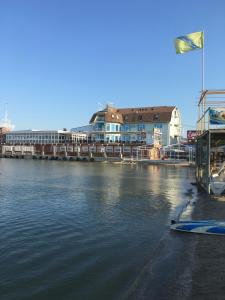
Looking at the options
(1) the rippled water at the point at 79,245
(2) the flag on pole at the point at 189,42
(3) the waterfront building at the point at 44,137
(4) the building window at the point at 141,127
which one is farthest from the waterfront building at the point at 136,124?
(1) the rippled water at the point at 79,245

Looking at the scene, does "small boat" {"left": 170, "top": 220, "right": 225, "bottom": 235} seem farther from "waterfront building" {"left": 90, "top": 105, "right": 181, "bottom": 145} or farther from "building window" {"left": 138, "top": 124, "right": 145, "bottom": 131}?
"building window" {"left": 138, "top": 124, "right": 145, "bottom": 131}

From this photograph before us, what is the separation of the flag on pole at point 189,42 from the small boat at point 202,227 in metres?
19.4

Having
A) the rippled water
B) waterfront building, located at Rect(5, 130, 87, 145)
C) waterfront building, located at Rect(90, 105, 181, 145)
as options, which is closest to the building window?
waterfront building, located at Rect(90, 105, 181, 145)

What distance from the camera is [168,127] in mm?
106438

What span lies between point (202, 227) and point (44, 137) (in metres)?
112

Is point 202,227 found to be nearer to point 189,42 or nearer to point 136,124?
point 189,42

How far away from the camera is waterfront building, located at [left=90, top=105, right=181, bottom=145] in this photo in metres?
107

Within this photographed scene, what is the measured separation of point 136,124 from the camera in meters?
111

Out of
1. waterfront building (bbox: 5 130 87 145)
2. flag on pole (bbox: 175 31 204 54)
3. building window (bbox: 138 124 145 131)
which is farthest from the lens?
waterfront building (bbox: 5 130 87 145)

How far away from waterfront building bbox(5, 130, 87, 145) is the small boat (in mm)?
103931

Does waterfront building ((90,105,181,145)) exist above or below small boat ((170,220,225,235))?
above

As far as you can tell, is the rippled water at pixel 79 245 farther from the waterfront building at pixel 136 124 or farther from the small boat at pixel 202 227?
the waterfront building at pixel 136 124

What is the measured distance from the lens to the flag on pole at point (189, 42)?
99.2 feet

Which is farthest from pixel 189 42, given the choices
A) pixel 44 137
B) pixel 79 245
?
pixel 44 137
